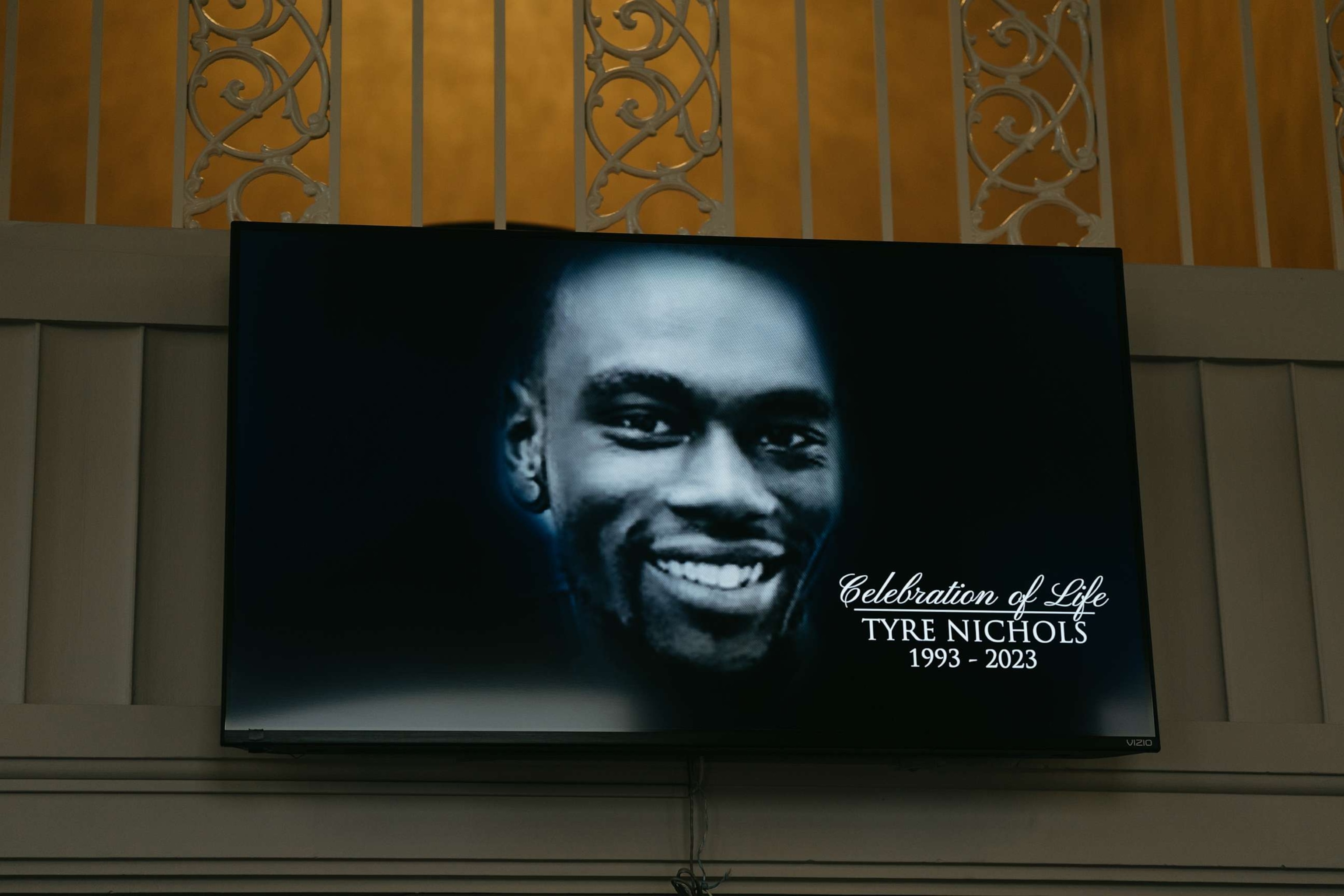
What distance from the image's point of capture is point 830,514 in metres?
3.33

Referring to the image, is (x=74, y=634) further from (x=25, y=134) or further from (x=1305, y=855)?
(x=1305, y=855)

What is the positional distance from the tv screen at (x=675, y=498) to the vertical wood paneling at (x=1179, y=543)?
229 millimetres

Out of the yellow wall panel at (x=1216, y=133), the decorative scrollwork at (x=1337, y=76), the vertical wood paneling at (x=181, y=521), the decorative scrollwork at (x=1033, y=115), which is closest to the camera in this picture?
the vertical wood paneling at (x=181, y=521)

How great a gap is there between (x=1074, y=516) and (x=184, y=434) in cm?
180

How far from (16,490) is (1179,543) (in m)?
2.40

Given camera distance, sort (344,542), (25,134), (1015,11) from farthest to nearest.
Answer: (25,134), (1015,11), (344,542)

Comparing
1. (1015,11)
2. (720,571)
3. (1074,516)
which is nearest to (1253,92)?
(1015,11)

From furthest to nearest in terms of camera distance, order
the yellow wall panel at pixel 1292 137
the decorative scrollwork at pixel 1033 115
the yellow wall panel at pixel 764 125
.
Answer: the yellow wall panel at pixel 764 125
the yellow wall panel at pixel 1292 137
the decorative scrollwork at pixel 1033 115

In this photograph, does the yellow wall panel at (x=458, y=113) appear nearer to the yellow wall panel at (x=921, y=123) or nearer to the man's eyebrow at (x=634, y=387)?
the yellow wall panel at (x=921, y=123)

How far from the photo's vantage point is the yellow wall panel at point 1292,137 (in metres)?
4.17

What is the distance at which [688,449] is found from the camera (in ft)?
10.9

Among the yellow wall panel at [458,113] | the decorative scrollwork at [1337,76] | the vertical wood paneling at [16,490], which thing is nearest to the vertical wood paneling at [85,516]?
the vertical wood paneling at [16,490]

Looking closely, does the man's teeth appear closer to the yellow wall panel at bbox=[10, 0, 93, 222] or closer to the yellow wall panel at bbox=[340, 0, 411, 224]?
the yellow wall panel at bbox=[340, 0, 411, 224]

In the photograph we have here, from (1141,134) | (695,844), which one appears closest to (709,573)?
(695,844)
